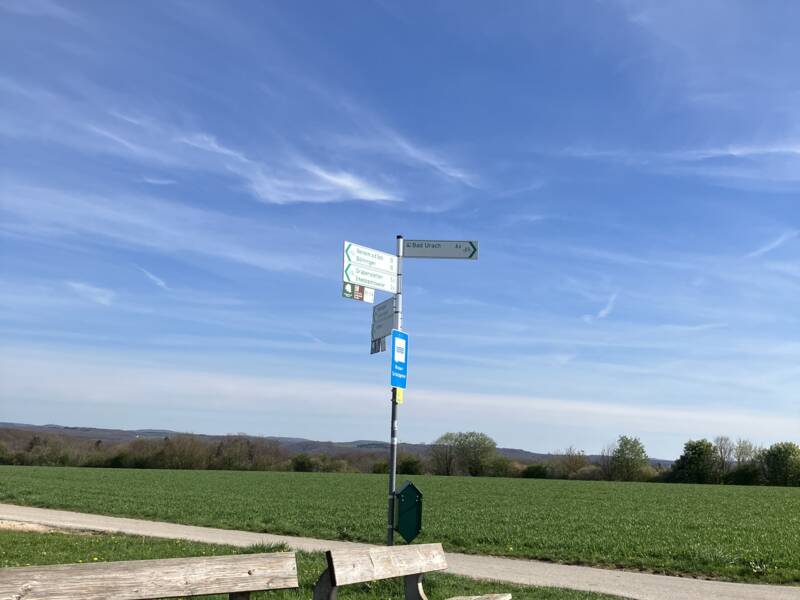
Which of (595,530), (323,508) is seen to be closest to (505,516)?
(595,530)

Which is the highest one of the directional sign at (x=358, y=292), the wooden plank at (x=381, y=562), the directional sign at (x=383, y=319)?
the directional sign at (x=358, y=292)

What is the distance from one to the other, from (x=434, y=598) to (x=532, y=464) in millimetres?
79204

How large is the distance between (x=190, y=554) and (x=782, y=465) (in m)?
76.4

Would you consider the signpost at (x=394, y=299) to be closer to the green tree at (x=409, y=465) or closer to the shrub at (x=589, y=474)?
the shrub at (x=589, y=474)

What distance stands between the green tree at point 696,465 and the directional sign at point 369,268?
79.6 metres

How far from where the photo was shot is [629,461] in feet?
270

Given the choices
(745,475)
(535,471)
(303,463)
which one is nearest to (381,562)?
(745,475)

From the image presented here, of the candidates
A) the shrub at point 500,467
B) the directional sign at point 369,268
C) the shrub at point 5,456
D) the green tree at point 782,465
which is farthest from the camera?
the shrub at point 500,467

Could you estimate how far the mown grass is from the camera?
8570 millimetres

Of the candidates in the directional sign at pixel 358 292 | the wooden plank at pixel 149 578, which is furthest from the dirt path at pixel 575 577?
the wooden plank at pixel 149 578

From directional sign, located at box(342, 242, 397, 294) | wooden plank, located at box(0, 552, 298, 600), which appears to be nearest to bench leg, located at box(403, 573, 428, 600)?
wooden plank, located at box(0, 552, 298, 600)

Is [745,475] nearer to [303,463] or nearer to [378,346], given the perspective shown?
[303,463]

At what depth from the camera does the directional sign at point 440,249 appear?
8828 millimetres

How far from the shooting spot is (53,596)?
2859 millimetres
